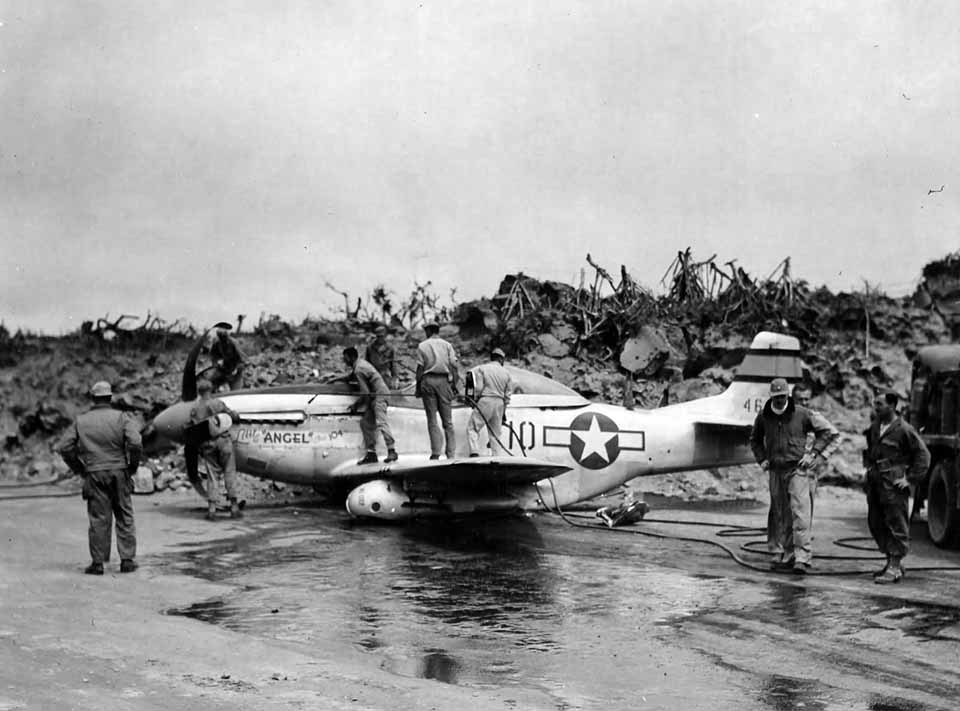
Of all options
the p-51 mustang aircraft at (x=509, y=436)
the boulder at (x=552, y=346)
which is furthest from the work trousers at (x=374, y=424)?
the boulder at (x=552, y=346)

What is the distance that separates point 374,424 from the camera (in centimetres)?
1328

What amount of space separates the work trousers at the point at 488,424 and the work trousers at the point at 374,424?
1035mm

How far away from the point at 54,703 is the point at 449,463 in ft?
21.6

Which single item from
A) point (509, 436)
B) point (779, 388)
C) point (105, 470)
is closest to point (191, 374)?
point (509, 436)

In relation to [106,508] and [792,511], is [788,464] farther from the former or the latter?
[106,508]

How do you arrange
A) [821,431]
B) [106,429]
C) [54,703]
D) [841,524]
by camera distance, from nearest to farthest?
[54,703] < [106,429] < [821,431] < [841,524]

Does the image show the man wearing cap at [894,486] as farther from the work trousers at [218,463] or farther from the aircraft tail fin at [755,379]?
the work trousers at [218,463]

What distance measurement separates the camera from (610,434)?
13.7 m

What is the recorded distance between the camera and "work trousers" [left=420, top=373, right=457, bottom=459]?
41.0ft

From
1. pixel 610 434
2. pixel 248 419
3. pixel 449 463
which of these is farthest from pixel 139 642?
pixel 610 434

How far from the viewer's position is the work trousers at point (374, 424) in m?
13.1

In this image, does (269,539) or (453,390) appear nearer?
(269,539)

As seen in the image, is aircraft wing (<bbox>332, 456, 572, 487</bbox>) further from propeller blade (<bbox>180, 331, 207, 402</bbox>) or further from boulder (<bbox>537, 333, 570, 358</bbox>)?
boulder (<bbox>537, 333, 570, 358</bbox>)

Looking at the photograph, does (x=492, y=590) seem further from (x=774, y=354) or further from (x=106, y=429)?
(x=774, y=354)
